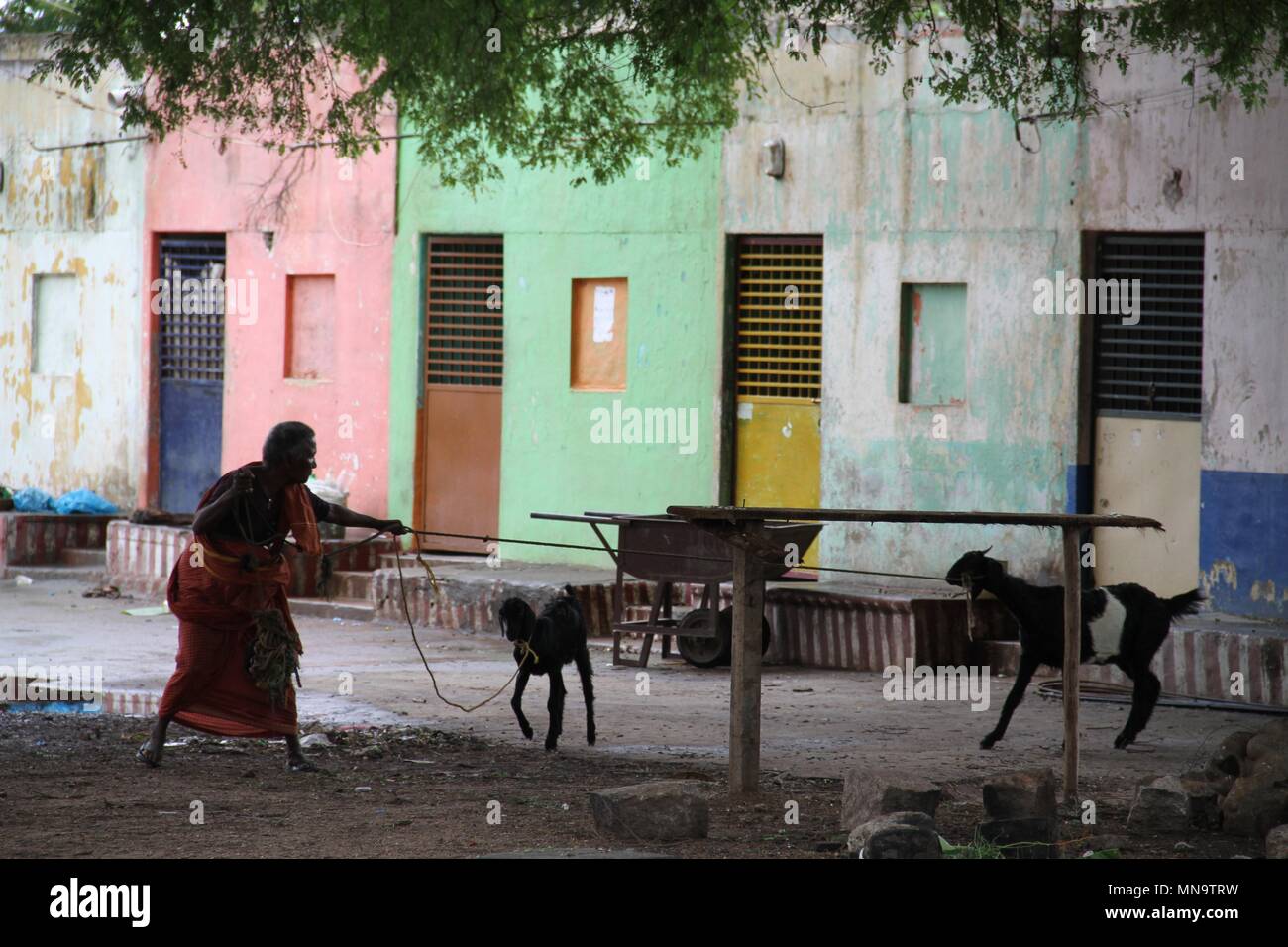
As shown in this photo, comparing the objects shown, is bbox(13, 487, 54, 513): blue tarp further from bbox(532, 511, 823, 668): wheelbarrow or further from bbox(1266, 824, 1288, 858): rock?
bbox(1266, 824, 1288, 858): rock

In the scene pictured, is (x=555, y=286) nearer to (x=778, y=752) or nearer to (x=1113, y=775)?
(x=778, y=752)

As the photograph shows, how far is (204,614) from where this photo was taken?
30.1 ft

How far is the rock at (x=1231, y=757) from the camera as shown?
843cm

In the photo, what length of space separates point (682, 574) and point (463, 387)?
5587 mm

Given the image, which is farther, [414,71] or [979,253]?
[979,253]

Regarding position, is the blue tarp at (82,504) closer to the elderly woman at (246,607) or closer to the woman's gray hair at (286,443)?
the elderly woman at (246,607)

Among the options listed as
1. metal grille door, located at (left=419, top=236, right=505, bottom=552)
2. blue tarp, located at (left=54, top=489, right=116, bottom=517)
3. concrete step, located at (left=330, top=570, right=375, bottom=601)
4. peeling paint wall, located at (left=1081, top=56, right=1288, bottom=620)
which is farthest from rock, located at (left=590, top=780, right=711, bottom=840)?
blue tarp, located at (left=54, top=489, right=116, bottom=517)

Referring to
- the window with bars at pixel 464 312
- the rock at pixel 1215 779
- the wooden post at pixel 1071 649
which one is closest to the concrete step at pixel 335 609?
the window with bars at pixel 464 312

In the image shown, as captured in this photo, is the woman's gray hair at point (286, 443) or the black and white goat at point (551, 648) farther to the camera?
the black and white goat at point (551, 648)

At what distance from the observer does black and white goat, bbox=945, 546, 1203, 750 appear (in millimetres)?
10594

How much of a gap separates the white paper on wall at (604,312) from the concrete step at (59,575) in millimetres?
5819

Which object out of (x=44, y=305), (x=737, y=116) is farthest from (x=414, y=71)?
(x=44, y=305)

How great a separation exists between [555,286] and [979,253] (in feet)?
14.5
